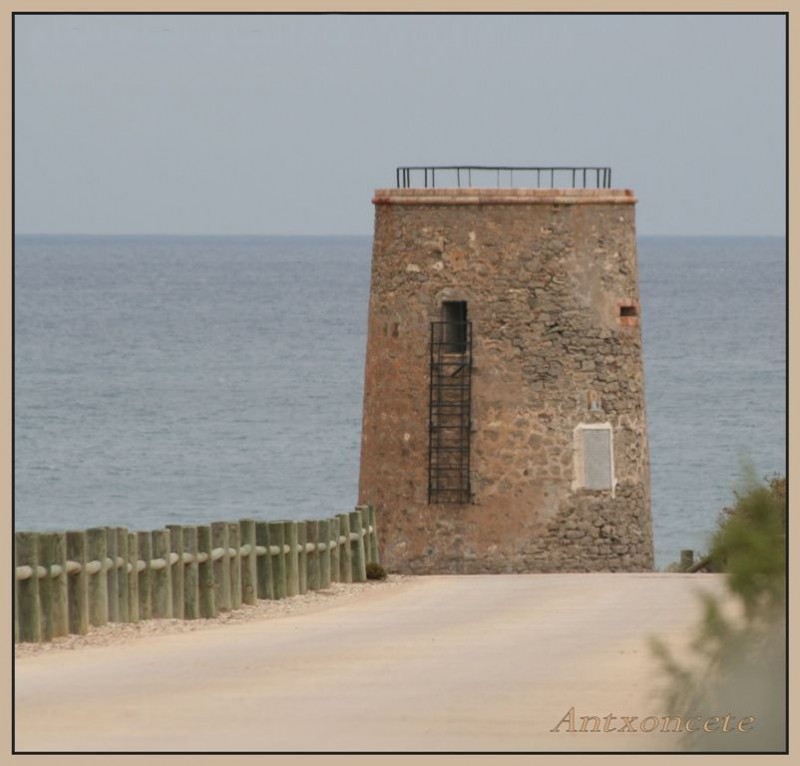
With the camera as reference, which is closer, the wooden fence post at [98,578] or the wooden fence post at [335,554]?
the wooden fence post at [98,578]

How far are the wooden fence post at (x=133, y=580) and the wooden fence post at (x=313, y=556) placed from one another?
4.87 m

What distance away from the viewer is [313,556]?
2652cm

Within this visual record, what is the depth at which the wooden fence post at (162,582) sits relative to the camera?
22.1m

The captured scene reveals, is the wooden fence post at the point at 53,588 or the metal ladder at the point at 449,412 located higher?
the metal ladder at the point at 449,412

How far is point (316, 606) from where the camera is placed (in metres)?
24.8

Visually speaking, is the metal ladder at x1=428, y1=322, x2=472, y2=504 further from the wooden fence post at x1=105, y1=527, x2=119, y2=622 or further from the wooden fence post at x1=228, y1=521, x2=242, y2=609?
the wooden fence post at x1=105, y1=527, x2=119, y2=622

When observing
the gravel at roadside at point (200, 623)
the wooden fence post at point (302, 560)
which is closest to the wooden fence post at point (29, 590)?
the gravel at roadside at point (200, 623)

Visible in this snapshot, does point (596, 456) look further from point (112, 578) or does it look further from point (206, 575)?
point (112, 578)

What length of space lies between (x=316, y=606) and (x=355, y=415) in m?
62.0

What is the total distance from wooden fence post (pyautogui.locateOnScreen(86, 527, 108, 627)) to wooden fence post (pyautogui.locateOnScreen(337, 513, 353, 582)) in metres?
7.16

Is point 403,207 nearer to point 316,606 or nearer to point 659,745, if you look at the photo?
point 316,606

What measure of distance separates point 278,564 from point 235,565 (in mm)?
1269

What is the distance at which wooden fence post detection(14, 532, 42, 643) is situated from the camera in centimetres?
1981

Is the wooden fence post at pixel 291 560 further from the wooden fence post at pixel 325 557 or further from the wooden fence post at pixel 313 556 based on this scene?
the wooden fence post at pixel 325 557
